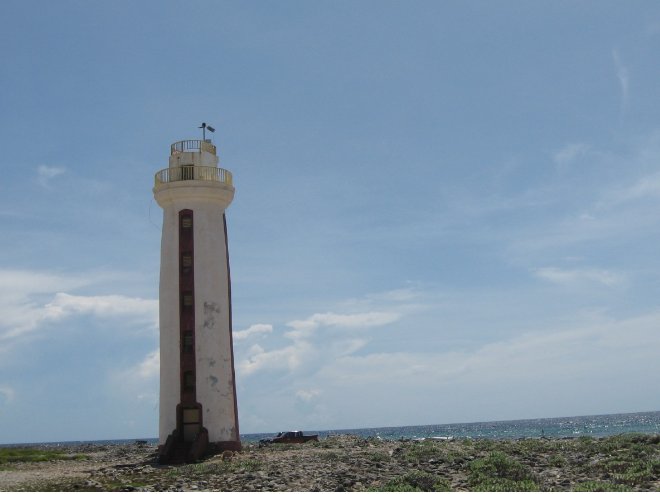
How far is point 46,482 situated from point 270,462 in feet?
27.4

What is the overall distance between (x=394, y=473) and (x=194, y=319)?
14.6 meters

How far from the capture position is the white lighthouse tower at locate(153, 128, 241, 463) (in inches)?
1454

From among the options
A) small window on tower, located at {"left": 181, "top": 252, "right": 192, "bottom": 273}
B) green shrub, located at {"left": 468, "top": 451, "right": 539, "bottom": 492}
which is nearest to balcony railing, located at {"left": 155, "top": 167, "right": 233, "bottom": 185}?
small window on tower, located at {"left": 181, "top": 252, "right": 192, "bottom": 273}

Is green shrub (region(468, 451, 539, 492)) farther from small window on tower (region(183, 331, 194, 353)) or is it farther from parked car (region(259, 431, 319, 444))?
parked car (region(259, 431, 319, 444))

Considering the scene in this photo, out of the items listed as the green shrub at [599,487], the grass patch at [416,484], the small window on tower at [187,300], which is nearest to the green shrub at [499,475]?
the grass patch at [416,484]

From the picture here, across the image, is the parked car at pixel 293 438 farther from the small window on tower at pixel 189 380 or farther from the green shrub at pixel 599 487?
the green shrub at pixel 599 487

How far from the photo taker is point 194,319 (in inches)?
1484

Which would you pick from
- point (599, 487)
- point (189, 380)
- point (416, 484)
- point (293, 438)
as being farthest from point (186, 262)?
point (599, 487)

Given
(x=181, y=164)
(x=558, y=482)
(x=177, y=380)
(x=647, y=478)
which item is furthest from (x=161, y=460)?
(x=647, y=478)

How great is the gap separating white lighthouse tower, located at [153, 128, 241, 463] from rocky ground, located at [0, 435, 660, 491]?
2598 mm

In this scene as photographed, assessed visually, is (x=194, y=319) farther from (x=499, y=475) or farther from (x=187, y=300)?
(x=499, y=475)

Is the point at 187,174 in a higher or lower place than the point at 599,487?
higher

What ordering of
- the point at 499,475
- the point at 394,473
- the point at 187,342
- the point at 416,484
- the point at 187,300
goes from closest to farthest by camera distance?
the point at 416,484 < the point at 499,475 < the point at 394,473 < the point at 187,342 < the point at 187,300

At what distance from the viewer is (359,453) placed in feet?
111
